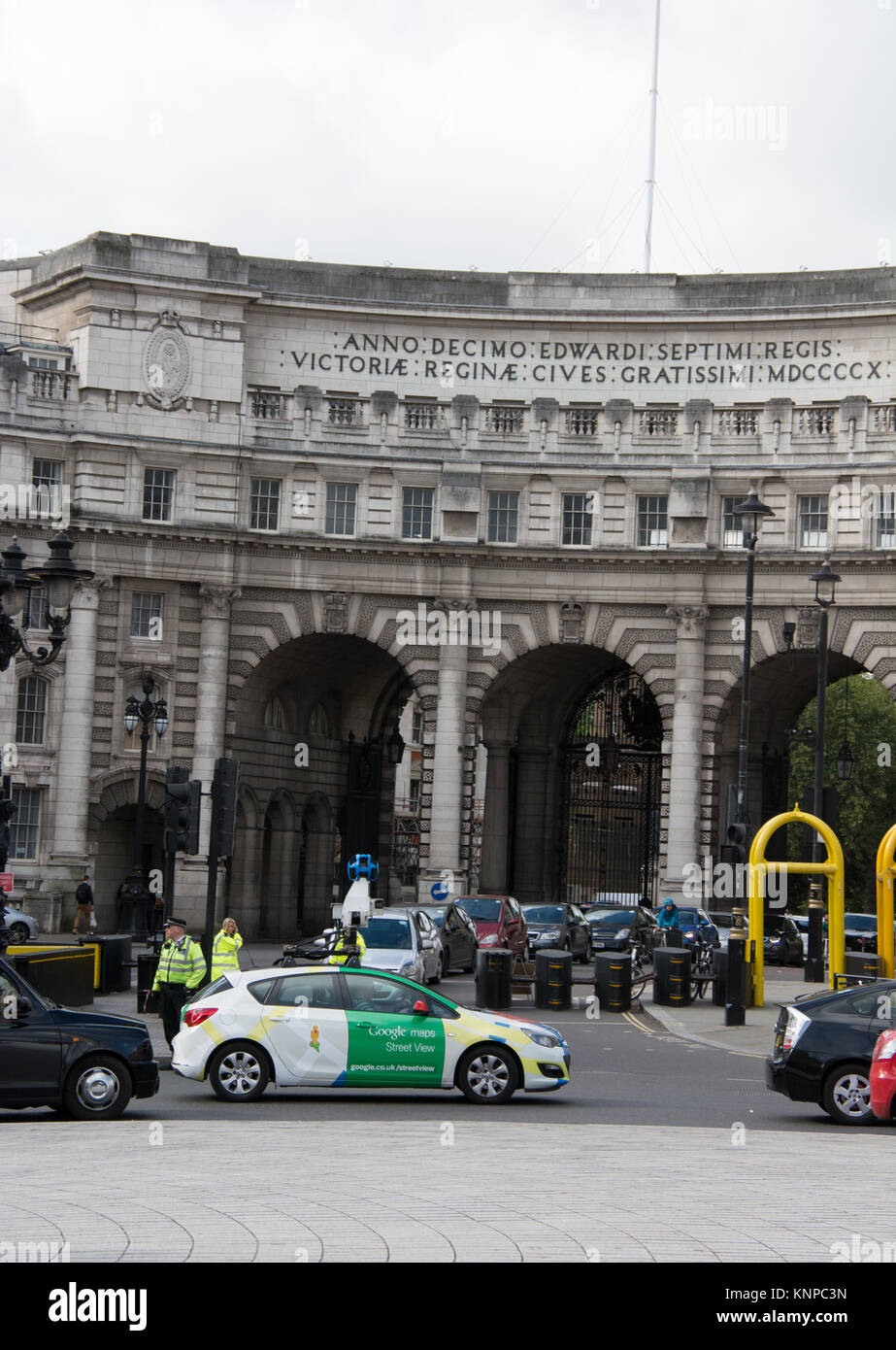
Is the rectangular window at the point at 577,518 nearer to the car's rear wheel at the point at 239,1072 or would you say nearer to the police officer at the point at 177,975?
the police officer at the point at 177,975

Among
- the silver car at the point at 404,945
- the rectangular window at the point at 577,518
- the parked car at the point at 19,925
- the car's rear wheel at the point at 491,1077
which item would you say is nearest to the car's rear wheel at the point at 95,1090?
the car's rear wheel at the point at 491,1077

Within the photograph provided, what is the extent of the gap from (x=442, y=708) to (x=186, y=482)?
9.13 metres

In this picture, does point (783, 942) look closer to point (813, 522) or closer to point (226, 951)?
point (813, 522)

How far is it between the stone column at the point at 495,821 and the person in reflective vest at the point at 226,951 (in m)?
28.7

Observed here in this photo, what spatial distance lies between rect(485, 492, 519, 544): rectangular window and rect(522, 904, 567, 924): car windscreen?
1151 cm

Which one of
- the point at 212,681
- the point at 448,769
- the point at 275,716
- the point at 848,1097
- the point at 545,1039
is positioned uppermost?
the point at 212,681

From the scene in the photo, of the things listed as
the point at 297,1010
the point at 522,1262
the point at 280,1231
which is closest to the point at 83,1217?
the point at 280,1231

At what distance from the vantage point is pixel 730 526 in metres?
50.5

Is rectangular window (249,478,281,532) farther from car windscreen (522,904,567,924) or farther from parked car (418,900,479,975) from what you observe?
parked car (418,900,479,975)

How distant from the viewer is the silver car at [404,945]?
105 feet

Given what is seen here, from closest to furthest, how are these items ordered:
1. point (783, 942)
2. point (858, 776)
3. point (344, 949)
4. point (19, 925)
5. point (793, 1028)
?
1. point (793, 1028)
2. point (344, 949)
3. point (19, 925)
4. point (783, 942)
5. point (858, 776)

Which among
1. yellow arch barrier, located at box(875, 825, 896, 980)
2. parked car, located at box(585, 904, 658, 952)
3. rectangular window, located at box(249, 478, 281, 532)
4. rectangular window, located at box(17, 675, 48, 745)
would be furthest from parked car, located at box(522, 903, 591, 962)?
yellow arch barrier, located at box(875, 825, 896, 980)

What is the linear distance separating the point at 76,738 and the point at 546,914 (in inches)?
543

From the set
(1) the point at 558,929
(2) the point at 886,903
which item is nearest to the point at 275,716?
(1) the point at 558,929
